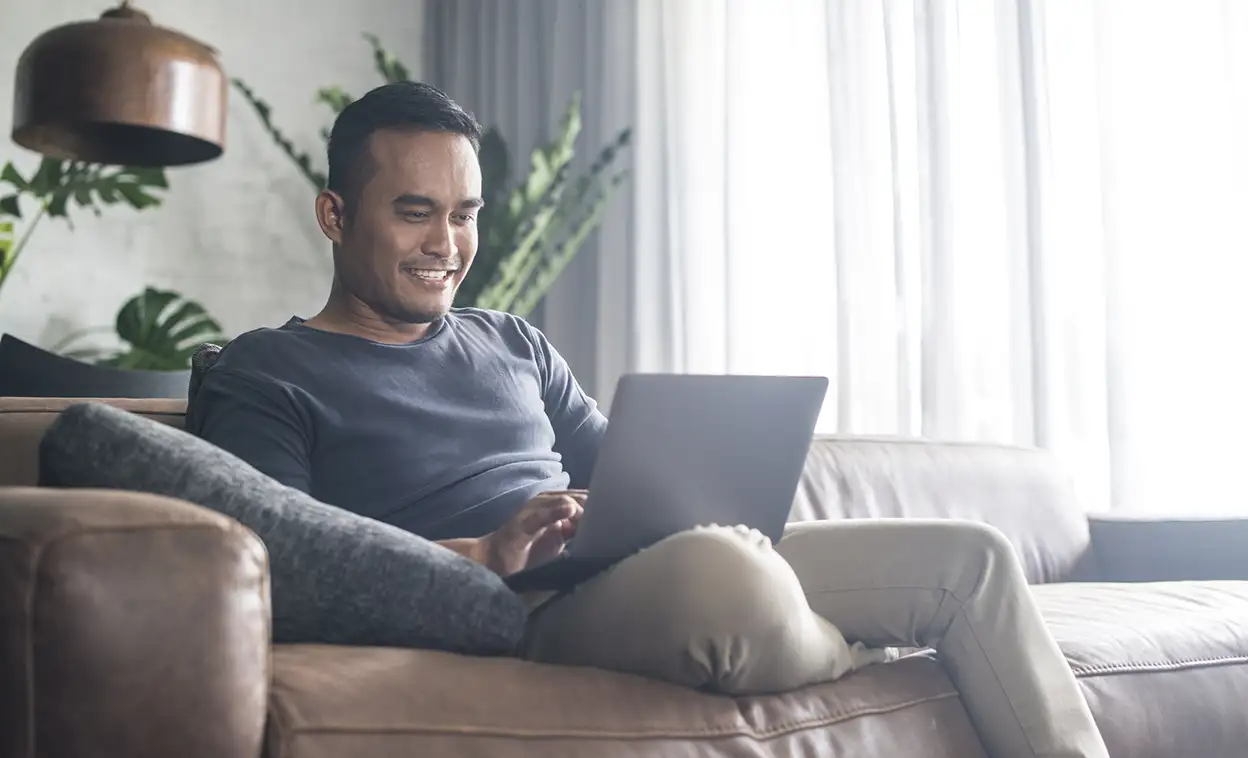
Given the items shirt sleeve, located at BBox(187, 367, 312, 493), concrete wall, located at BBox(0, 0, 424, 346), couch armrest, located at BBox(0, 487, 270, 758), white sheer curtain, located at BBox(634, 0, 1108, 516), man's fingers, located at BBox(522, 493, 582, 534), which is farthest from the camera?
concrete wall, located at BBox(0, 0, 424, 346)

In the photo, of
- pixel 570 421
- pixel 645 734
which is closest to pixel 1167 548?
pixel 570 421

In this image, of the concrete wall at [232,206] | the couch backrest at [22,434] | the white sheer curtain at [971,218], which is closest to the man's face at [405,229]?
the couch backrest at [22,434]

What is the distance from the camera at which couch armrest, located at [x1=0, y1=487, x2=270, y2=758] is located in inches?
32.5

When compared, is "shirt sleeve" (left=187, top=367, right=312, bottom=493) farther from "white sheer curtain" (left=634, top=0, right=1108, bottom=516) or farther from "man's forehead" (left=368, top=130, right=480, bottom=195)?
"white sheer curtain" (left=634, top=0, right=1108, bottom=516)

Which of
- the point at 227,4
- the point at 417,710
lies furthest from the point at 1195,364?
the point at 227,4

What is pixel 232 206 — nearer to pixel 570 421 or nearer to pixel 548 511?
pixel 570 421

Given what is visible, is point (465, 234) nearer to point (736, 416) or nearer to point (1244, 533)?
point (736, 416)

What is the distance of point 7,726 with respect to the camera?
824 millimetres

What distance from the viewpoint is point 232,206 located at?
A: 12.8 feet

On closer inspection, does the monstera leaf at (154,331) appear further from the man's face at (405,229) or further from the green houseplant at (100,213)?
the man's face at (405,229)

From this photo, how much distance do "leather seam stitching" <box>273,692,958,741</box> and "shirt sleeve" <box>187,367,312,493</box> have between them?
0.49m

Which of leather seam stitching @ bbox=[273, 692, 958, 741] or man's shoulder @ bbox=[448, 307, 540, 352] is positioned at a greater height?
man's shoulder @ bbox=[448, 307, 540, 352]

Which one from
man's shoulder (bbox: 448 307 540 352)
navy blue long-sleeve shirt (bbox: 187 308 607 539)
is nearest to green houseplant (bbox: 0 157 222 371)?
man's shoulder (bbox: 448 307 540 352)

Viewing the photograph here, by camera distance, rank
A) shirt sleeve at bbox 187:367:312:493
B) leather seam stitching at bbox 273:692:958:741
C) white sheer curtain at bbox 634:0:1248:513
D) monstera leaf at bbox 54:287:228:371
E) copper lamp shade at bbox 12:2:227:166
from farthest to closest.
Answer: monstera leaf at bbox 54:287:228:371 → white sheer curtain at bbox 634:0:1248:513 → copper lamp shade at bbox 12:2:227:166 → shirt sleeve at bbox 187:367:312:493 → leather seam stitching at bbox 273:692:958:741
